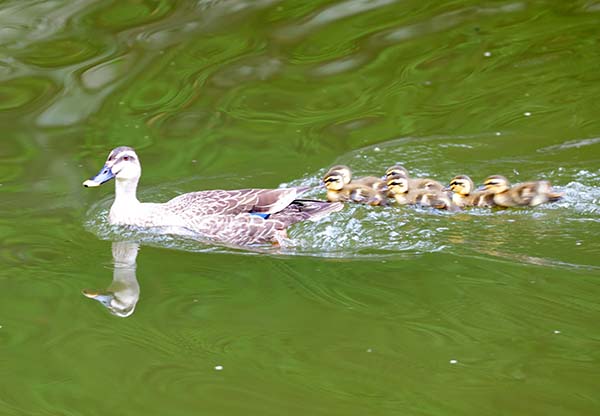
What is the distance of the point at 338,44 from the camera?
9039 millimetres

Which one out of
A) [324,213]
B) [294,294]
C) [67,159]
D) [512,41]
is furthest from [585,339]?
[512,41]

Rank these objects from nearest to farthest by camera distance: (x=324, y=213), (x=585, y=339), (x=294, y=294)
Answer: (x=585, y=339) < (x=294, y=294) < (x=324, y=213)

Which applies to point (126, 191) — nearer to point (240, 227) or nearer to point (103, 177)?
point (103, 177)

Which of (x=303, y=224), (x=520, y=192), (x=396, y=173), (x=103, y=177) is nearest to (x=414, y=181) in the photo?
(x=396, y=173)

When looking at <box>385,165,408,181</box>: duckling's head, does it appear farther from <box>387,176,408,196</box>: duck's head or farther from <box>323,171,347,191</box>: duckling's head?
<box>323,171,347,191</box>: duckling's head

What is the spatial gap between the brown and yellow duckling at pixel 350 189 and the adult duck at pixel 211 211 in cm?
28

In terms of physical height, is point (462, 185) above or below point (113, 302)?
below

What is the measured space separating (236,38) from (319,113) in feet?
5.08

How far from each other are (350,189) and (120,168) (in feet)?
4.77

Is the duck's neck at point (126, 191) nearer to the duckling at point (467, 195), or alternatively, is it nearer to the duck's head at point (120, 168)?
the duck's head at point (120, 168)

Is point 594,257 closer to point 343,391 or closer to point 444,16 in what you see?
point 343,391

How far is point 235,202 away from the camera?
6066mm

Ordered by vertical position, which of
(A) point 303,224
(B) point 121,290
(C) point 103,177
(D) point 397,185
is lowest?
(A) point 303,224

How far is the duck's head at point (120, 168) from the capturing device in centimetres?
612
